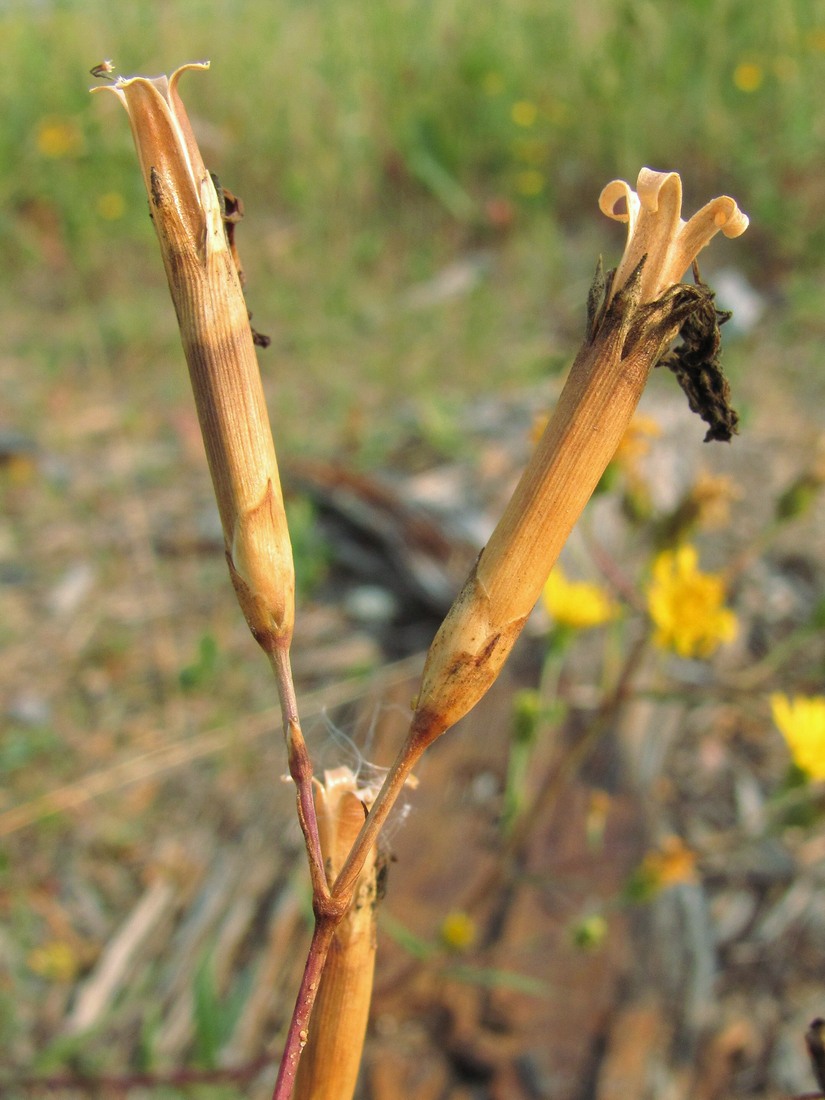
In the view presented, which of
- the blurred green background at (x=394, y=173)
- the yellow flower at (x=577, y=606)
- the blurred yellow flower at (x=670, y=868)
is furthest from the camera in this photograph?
the blurred green background at (x=394, y=173)

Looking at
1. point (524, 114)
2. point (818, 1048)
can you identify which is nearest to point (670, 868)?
point (818, 1048)

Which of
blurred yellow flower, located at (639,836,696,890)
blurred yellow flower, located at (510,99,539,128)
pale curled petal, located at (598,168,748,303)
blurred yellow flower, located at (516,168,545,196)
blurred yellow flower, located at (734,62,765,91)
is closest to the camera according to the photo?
pale curled petal, located at (598,168,748,303)

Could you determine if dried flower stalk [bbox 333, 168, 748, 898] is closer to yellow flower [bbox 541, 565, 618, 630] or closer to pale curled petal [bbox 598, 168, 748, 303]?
pale curled petal [bbox 598, 168, 748, 303]

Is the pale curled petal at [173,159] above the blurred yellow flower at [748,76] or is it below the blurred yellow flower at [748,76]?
below

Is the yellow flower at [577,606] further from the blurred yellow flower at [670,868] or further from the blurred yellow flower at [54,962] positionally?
the blurred yellow flower at [54,962]

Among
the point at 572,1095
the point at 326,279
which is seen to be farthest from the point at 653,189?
the point at 326,279

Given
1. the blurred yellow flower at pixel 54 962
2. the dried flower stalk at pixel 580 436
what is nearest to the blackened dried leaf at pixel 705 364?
the dried flower stalk at pixel 580 436

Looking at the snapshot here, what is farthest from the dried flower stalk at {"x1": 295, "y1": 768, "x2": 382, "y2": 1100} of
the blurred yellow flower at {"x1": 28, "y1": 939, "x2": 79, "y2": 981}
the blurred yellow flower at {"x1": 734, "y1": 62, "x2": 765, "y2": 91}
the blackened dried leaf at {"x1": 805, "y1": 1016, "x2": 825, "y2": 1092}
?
the blurred yellow flower at {"x1": 734, "y1": 62, "x2": 765, "y2": 91}

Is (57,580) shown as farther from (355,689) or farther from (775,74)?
(775,74)
